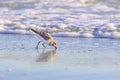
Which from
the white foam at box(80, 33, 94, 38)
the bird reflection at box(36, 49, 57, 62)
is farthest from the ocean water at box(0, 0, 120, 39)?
the bird reflection at box(36, 49, 57, 62)

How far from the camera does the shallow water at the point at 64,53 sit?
675 cm

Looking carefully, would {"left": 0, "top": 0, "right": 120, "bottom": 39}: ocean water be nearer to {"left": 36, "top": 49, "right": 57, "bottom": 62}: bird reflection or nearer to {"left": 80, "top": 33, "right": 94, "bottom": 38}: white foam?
{"left": 80, "top": 33, "right": 94, "bottom": 38}: white foam

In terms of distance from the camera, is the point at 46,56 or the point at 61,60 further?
the point at 46,56

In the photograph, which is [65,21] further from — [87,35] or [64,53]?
[64,53]

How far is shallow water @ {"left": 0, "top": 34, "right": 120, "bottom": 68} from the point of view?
6.75m

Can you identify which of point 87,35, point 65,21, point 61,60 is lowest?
point 61,60

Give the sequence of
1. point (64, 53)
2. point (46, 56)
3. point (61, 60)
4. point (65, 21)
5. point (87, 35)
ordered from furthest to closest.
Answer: point (65, 21) → point (87, 35) → point (64, 53) → point (46, 56) → point (61, 60)

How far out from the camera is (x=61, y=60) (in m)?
6.92

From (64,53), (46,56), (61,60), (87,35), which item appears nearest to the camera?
(61,60)

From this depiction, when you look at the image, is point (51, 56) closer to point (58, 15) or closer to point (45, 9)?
point (58, 15)

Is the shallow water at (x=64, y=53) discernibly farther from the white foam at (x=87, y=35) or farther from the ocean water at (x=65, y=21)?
the ocean water at (x=65, y=21)

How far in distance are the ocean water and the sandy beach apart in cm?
62

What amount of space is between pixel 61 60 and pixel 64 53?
560 millimetres

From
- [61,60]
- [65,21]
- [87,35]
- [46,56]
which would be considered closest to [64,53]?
[46,56]
